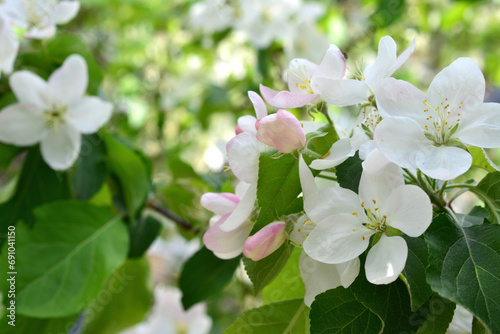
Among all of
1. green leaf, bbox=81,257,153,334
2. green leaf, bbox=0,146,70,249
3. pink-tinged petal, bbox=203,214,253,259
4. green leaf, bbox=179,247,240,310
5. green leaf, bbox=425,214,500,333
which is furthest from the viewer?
green leaf, bbox=81,257,153,334

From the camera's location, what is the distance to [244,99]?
57.8 inches

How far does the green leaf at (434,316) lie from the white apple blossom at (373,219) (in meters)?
0.06

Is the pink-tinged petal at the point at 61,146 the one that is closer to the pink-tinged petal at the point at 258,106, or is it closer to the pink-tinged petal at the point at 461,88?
the pink-tinged petal at the point at 258,106

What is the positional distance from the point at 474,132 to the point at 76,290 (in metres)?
0.53

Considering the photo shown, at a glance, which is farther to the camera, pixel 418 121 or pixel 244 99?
pixel 244 99

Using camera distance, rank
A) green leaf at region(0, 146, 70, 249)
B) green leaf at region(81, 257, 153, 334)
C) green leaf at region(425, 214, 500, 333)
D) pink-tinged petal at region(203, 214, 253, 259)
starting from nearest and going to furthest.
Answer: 1. green leaf at region(425, 214, 500, 333)
2. pink-tinged petal at region(203, 214, 253, 259)
3. green leaf at region(0, 146, 70, 249)
4. green leaf at region(81, 257, 153, 334)

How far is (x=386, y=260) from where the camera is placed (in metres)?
0.35

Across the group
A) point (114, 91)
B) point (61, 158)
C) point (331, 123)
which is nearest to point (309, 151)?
point (331, 123)

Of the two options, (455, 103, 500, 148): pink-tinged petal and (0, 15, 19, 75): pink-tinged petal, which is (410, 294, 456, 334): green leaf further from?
(0, 15, 19, 75): pink-tinged petal

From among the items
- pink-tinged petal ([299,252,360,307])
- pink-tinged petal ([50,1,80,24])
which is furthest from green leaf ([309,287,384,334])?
pink-tinged petal ([50,1,80,24])

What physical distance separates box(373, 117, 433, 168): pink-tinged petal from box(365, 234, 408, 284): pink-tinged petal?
0.19 ft

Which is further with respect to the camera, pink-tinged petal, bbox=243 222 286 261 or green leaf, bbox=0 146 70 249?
green leaf, bbox=0 146 70 249

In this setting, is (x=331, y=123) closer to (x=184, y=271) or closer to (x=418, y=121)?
(x=418, y=121)

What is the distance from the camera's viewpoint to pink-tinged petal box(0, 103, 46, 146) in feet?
2.25
